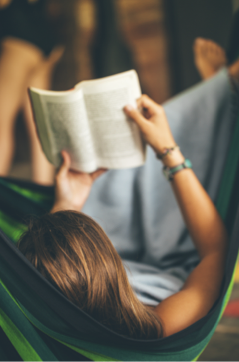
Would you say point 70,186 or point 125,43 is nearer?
point 70,186

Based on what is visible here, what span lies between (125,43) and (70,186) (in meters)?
1.67

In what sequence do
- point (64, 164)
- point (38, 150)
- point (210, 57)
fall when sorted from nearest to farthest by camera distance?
1. point (64, 164)
2. point (210, 57)
3. point (38, 150)

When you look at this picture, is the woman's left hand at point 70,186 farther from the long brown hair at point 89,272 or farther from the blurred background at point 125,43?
the blurred background at point 125,43

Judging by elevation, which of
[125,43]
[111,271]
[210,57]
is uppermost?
[125,43]

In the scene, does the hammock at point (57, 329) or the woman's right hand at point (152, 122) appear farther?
the woman's right hand at point (152, 122)

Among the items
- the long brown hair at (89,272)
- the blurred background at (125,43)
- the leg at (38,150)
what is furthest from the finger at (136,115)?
the blurred background at (125,43)

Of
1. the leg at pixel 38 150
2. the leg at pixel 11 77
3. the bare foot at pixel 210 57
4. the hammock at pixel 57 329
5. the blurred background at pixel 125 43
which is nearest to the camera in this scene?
the hammock at pixel 57 329

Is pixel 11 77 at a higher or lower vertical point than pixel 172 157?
higher

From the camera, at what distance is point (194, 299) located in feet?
1.56

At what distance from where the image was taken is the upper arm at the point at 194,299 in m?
0.46

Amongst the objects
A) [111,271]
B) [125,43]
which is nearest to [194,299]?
[111,271]

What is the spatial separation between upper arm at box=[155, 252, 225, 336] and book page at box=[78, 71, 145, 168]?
25 cm

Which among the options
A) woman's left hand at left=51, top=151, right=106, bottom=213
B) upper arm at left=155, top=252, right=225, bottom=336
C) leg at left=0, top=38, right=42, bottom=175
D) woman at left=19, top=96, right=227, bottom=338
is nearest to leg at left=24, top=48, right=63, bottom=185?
leg at left=0, top=38, right=42, bottom=175

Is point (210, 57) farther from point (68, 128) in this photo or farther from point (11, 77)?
point (11, 77)
